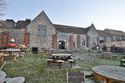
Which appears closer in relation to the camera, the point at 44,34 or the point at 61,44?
the point at 44,34

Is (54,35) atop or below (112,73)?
atop

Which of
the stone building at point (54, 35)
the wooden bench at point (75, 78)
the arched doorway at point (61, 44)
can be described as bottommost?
the wooden bench at point (75, 78)

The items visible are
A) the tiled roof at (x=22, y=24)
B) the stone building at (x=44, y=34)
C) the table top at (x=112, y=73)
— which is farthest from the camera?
the tiled roof at (x=22, y=24)

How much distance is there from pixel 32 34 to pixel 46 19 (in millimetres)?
4814

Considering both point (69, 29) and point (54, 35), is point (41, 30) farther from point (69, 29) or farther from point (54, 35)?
point (69, 29)

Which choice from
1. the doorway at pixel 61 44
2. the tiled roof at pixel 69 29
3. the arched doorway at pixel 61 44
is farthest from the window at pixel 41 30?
the doorway at pixel 61 44

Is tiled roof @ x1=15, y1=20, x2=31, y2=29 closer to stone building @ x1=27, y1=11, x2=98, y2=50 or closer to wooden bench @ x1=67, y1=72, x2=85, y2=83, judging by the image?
stone building @ x1=27, y1=11, x2=98, y2=50

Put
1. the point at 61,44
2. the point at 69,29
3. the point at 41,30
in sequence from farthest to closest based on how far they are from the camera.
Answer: the point at 69,29
the point at 61,44
the point at 41,30

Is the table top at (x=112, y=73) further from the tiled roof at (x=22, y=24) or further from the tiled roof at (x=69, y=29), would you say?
the tiled roof at (x=69, y=29)

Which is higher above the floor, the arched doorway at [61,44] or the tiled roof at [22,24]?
the tiled roof at [22,24]

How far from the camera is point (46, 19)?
3475 centimetres

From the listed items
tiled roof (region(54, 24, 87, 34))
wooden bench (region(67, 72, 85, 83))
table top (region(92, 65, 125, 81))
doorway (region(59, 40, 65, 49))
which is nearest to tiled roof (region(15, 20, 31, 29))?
tiled roof (region(54, 24, 87, 34))

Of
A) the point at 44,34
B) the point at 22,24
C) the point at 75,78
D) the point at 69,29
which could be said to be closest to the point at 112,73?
the point at 75,78

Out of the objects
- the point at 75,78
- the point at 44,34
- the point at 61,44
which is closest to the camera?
the point at 75,78
